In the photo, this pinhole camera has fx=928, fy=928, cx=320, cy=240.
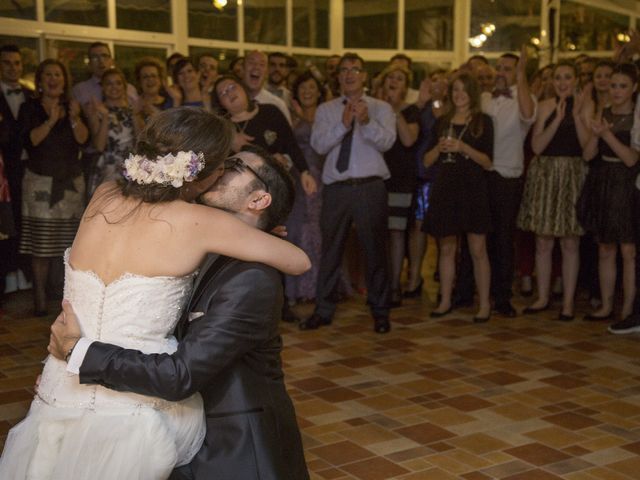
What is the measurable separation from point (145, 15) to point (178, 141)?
753cm

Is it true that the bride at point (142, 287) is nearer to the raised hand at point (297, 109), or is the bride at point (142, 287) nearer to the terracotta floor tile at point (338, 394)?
the terracotta floor tile at point (338, 394)

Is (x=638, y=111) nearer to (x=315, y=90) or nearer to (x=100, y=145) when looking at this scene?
(x=315, y=90)

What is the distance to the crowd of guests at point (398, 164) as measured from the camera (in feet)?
18.7

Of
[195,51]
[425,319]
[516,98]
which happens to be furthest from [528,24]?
[425,319]

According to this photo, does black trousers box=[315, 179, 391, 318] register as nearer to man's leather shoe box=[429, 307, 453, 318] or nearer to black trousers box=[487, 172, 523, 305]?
man's leather shoe box=[429, 307, 453, 318]

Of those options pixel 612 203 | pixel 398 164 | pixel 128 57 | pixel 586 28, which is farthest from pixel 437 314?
pixel 586 28

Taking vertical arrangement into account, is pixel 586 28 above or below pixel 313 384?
above

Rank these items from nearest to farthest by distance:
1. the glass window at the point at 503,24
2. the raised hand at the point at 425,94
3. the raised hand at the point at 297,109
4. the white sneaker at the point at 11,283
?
the raised hand at the point at 297,109 → the raised hand at the point at 425,94 → the white sneaker at the point at 11,283 → the glass window at the point at 503,24

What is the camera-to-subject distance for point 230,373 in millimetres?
2049

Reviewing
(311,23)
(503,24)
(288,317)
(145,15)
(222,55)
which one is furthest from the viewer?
(503,24)

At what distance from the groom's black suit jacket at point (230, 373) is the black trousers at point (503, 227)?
13.7 feet

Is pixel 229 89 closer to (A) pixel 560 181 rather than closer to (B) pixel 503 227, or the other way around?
(B) pixel 503 227

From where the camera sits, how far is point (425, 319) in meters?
6.04

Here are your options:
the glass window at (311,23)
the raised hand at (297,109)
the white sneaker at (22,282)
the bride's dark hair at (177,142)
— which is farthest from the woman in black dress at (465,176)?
the glass window at (311,23)
